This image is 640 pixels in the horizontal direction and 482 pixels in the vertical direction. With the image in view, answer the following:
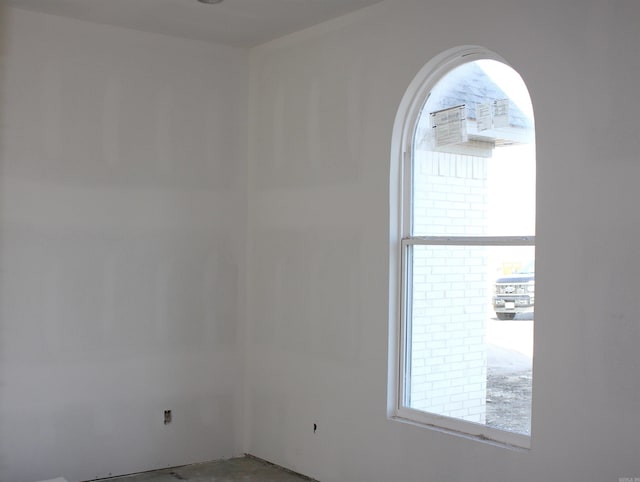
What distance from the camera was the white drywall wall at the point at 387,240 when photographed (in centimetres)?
331

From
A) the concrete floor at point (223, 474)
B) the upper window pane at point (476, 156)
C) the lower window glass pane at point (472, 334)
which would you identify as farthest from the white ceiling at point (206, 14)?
the concrete floor at point (223, 474)

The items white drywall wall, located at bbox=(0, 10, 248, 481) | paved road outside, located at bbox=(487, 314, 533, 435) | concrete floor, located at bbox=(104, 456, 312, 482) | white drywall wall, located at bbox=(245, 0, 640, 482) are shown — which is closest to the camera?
white drywall wall, located at bbox=(245, 0, 640, 482)

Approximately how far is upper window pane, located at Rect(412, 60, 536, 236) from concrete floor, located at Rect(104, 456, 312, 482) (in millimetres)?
1963

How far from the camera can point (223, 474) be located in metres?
5.12

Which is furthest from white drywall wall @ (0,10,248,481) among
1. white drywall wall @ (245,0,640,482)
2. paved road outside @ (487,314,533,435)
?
paved road outside @ (487,314,533,435)

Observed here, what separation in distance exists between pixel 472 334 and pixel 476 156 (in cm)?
98

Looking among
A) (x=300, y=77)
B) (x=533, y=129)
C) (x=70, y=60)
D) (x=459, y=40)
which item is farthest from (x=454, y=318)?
(x=70, y=60)

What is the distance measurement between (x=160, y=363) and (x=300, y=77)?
7.29 feet

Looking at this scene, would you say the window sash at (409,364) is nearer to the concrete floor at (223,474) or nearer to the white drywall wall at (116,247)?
the concrete floor at (223,474)

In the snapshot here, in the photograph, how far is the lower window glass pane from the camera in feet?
12.6

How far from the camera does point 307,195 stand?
511cm

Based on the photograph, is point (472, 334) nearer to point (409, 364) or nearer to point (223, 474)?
point (409, 364)

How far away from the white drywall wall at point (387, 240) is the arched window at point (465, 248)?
12 cm

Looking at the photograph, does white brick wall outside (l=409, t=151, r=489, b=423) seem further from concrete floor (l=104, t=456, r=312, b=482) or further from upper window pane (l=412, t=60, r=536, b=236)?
concrete floor (l=104, t=456, r=312, b=482)
